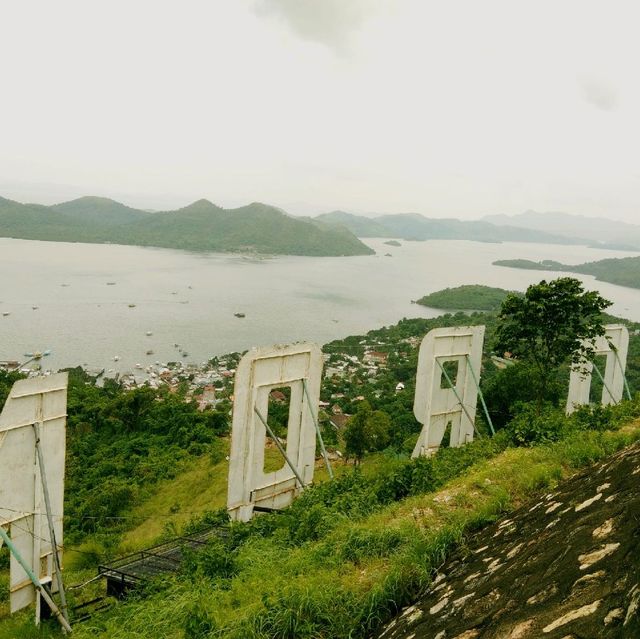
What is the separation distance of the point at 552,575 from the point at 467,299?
7001 centimetres

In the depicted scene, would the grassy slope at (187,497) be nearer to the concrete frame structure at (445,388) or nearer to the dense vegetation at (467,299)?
the concrete frame structure at (445,388)

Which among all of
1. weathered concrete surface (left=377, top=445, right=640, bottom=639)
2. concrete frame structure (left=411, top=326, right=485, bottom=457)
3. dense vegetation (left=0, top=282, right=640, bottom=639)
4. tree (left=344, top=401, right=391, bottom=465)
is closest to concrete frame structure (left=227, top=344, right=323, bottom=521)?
dense vegetation (left=0, top=282, right=640, bottom=639)

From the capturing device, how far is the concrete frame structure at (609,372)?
1216 centimetres

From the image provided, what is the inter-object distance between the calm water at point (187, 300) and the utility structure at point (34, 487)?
108ft

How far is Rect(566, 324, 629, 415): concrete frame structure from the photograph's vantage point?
39.9ft

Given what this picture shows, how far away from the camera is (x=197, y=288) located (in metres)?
75.6

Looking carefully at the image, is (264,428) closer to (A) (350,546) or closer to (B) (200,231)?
(A) (350,546)

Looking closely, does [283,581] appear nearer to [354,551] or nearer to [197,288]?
[354,551]

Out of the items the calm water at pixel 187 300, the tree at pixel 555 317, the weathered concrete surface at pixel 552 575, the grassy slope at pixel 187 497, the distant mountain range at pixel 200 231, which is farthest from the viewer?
the distant mountain range at pixel 200 231

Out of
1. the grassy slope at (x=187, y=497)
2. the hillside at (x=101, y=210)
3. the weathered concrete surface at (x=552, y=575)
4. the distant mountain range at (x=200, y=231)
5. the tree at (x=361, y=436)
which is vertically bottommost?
the grassy slope at (x=187, y=497)

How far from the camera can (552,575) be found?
213 cm

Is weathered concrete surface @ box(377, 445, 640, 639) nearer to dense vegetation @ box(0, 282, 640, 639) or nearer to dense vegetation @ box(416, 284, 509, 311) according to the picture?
dense vegetation @ box(0, 282, 640, 639)

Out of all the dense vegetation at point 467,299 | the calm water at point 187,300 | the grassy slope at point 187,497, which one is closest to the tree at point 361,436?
the grassy slope at point 187,497

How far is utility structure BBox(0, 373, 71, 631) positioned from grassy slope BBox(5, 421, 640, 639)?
145 centimetres
